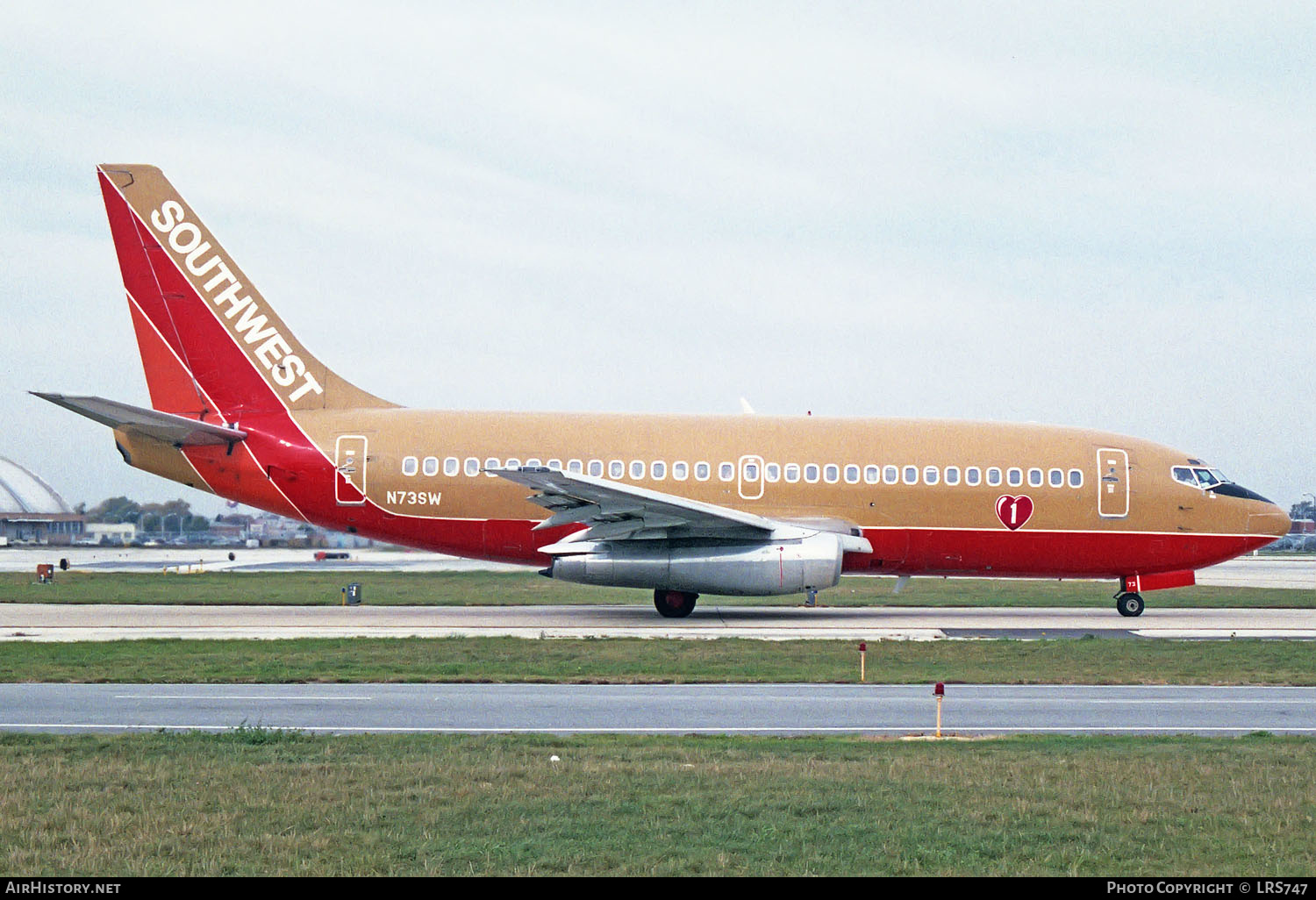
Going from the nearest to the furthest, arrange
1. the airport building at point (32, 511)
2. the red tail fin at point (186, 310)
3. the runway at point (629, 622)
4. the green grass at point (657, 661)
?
the green grass at point (657, 661)
the runway at point (629, 622)
the red tail fin at point (186, 310)
the airport building at point (32, 511)

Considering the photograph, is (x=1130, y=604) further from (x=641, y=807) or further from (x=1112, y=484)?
(x=641, y=807)

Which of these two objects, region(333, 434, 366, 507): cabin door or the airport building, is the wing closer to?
region(333, 434, 366, 507): cabin door

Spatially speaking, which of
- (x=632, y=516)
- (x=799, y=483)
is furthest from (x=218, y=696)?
(x=799, y=483)

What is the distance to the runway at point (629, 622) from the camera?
23.3 meters

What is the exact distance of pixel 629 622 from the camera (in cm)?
2648

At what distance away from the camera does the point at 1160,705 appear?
1492 cm

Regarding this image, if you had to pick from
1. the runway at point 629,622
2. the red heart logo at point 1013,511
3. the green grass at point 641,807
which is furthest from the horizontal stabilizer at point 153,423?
the red heart logo at point 1013,511

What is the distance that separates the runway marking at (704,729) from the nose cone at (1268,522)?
16890 millimetres

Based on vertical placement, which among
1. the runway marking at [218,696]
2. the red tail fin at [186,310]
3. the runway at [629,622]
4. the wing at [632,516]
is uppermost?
the red tail fin at [186,310]

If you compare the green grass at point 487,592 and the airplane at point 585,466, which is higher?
the airplane at point 585,466

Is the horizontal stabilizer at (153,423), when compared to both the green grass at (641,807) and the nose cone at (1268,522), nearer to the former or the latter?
Result: the green grass at (641,807)

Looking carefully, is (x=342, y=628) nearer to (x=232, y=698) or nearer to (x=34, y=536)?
(x=232, y=698)
